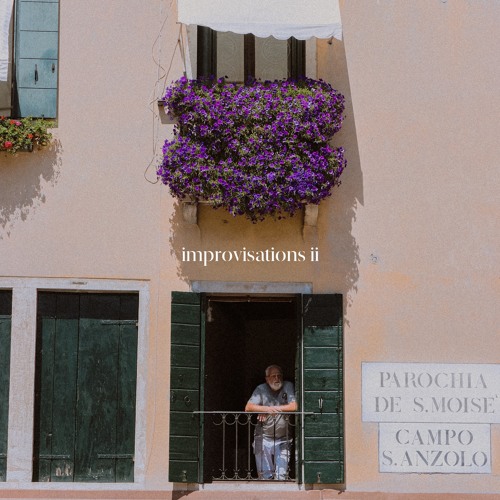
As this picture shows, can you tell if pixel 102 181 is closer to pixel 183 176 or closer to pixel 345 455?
pixel 183 176

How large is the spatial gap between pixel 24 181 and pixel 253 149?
7.08ft

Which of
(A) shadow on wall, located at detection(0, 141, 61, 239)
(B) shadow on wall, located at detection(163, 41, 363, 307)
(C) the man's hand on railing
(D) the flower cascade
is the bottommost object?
(C) the man's hand on railing

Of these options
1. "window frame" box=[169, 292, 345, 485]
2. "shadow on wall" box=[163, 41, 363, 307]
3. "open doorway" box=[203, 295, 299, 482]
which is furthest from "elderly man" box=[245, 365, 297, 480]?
"shadow on wall" box=[163, 41, 363, 307]

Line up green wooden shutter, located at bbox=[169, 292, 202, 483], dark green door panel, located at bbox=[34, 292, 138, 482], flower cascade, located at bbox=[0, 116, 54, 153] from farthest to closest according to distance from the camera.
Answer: dark green door panel, located at bbox=[34, 292, 138, 482] < flower cascade, located at bbox=[0, 116, 54, 153] < green wooden shutter, located at bbox=[169, 292, 202, 483]

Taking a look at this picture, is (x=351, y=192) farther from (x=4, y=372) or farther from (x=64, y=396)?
(x=4, y=372)

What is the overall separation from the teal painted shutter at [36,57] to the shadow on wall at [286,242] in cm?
155

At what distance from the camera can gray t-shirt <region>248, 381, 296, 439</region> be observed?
11.4 meters

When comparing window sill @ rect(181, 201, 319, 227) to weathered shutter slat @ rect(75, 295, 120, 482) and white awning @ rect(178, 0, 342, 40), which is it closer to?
weathered shutter slat @ rect(75, 295, 120, 482)

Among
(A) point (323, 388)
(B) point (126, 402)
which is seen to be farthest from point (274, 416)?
(B) point (126, 402)

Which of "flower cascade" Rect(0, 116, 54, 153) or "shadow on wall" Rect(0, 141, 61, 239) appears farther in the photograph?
"shadow on wall" Rect(0, 141, 61, 239)

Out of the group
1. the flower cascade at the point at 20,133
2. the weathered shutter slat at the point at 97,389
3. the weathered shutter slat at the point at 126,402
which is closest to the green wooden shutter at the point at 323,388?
the weathered shutter slat at the point at 126,402

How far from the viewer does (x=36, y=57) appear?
11.5m

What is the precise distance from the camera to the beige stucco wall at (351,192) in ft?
37.1

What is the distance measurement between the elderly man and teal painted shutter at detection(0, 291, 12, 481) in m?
2.16
